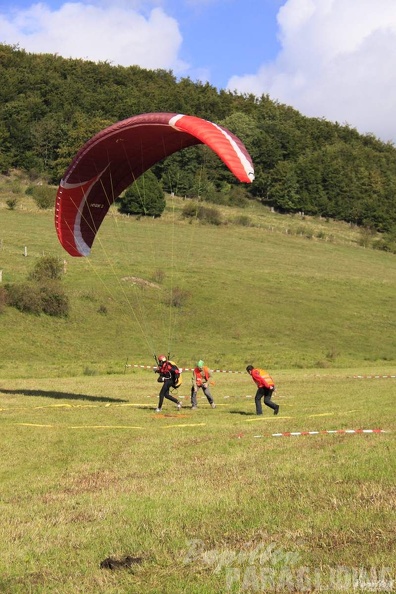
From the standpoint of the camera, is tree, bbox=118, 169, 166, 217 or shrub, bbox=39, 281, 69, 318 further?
tree, bbox=118, 169, 166, 217

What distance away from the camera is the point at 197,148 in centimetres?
11112

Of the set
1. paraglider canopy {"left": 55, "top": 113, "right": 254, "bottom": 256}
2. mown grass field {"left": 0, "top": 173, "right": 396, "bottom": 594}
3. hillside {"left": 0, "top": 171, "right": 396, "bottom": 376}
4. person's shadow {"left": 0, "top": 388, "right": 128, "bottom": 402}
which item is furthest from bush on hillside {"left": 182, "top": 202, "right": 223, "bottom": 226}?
paraglider canopy {"left": 55, "top": 113, "right": 254, "bottom": 256}

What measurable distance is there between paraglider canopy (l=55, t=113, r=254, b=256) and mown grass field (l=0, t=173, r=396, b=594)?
4484 millimetres

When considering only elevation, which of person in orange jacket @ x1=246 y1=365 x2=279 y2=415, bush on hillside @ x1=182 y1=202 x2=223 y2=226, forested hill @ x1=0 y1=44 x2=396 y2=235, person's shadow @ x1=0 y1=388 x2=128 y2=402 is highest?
forested hill @ x1=0 y1=44 x2=396 y2=235

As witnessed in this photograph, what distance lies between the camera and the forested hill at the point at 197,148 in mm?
115750

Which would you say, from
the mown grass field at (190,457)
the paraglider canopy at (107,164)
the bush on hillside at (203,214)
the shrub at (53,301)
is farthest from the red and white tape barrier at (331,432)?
the bush on hillside at (203,214)

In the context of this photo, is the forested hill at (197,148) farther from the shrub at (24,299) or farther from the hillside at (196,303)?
the shrub at (24,299)

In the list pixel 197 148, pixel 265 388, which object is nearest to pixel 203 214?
pixel 197 148

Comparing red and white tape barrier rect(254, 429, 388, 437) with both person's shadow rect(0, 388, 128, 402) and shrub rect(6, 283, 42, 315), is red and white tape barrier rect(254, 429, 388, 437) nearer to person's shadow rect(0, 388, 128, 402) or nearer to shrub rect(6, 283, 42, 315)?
person's shadow rect(0, 388, 128, 402)

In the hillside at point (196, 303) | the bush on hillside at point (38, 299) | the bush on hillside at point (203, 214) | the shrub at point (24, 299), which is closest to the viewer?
the hillside at point (196, 303)

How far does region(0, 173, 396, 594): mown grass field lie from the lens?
7.73 meters

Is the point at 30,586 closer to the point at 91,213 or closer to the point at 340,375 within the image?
the point at 91,213

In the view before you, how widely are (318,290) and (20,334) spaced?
30.3 meters

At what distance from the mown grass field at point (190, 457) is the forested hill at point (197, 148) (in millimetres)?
54407
